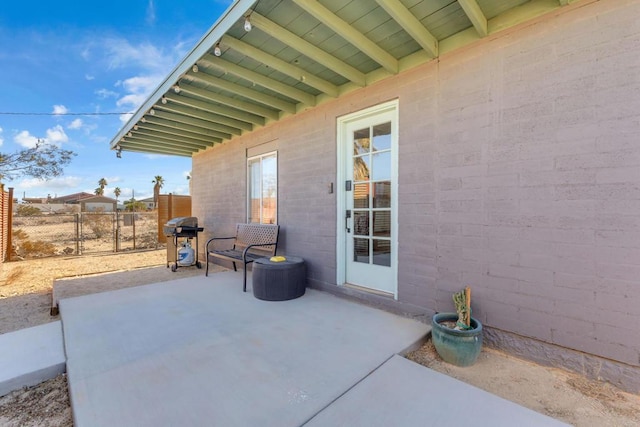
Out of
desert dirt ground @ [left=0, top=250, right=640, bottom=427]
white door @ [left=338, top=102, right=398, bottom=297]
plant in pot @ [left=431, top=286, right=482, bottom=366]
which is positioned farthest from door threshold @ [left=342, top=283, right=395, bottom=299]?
plant in pot @ [left=431, top=286, right=482, bottom=366]

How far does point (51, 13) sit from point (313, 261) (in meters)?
7.37

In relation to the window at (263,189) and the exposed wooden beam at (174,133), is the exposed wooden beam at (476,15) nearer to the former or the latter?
the window at (263,189)

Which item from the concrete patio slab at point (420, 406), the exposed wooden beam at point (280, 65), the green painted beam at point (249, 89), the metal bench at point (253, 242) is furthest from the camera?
the metal bench at point (253, 242)

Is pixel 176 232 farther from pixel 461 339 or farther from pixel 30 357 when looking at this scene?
pixel 461 339

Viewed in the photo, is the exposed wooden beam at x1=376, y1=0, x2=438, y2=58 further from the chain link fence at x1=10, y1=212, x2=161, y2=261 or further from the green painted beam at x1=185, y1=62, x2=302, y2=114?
the chain link fence at x1=10, y1=212, x2=161, y2=261

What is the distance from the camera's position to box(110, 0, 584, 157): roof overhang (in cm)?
223

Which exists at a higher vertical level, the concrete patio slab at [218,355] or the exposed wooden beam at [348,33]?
the exposed wooden beam at [348,33]

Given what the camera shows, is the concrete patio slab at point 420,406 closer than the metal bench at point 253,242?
Yes

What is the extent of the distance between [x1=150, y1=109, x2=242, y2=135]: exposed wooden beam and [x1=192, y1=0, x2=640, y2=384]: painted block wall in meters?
3.20

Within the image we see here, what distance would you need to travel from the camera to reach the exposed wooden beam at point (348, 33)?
2145 mm

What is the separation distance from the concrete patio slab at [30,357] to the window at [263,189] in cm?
300

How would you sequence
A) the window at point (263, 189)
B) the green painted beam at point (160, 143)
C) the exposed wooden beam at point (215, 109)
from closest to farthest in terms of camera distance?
the exposed wooden beam at point (215, 109), the window at point (263, 189), the green painted beam at point (160, 143)

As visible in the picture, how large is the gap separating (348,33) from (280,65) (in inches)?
34.9

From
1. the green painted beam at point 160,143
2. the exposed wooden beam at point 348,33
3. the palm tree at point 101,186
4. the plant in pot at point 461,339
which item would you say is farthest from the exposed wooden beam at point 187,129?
the palm tree at point 101,186
